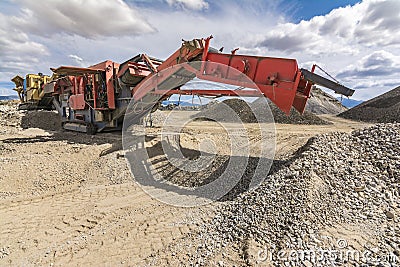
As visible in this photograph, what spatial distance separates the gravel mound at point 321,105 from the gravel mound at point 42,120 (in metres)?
20.2

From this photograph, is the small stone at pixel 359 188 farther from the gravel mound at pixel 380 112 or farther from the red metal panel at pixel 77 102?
the gravel mound at pixel 380 112

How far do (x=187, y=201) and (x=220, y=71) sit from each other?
110 inches

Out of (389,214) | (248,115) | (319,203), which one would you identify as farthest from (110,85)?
(248,115)

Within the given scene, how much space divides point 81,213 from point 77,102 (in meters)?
6.14

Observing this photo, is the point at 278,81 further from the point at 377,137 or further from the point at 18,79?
the point at 18,79

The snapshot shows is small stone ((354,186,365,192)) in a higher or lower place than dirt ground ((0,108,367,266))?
higher

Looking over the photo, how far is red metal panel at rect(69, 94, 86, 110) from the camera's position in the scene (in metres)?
8.95

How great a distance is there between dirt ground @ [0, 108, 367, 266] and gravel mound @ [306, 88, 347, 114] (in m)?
19.5

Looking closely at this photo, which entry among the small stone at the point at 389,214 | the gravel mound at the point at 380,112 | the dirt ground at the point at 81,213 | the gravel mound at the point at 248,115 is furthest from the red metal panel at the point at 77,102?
the gravel mound at the point at 380,112

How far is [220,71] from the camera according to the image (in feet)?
17.2

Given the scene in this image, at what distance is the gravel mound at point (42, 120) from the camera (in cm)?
1126

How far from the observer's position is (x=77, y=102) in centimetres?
922

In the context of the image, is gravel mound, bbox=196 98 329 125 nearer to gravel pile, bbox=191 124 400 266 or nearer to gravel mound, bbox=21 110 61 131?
gravel mound, bbox=21 110 61 131

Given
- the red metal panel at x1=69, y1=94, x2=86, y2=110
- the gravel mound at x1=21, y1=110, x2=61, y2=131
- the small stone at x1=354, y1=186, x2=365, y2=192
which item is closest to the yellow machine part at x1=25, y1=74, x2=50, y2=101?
the gravel mound at x1=21, y1=110, x2=61, y2=131
